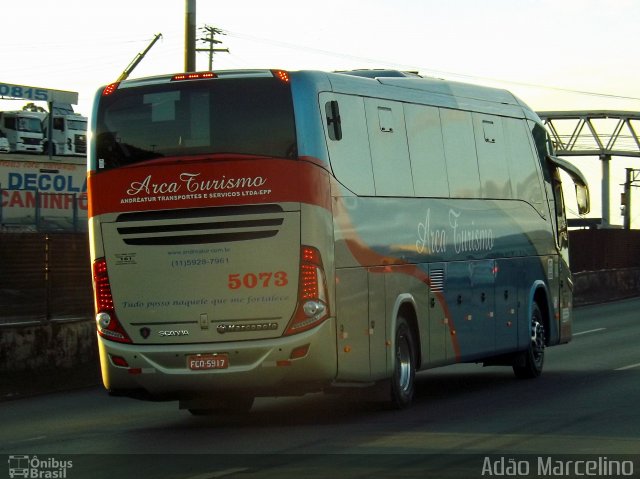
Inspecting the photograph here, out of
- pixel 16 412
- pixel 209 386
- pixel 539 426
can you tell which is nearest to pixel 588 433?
pixel 539 426

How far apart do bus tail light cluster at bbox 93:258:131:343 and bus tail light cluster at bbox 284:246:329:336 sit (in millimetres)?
1801

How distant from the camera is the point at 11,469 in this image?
11281 mm

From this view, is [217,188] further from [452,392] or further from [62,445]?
[452,392]

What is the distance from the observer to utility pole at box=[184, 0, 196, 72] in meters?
24.5

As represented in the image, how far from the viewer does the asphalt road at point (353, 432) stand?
10.9 metres

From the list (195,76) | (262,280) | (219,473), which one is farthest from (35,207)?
(219,473)

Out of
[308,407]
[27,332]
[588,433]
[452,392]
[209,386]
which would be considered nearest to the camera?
[588,433]

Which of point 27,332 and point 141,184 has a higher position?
point 141,184

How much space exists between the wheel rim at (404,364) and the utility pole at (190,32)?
33.7 ft

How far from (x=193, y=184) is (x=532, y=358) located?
23.8 ft

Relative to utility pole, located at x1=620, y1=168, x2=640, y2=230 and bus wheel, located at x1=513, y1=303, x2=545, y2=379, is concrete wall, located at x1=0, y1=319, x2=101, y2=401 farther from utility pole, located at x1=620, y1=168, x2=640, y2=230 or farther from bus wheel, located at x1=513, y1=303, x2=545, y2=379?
utility pole, located at x1=620, y1=168, x2=640, y2=230

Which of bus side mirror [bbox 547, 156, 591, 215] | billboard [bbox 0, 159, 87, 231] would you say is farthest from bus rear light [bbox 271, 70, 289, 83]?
billboard [bbox 0, 159, 87, 231]

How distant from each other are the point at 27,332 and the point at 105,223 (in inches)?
243

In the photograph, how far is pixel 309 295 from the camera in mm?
13617
